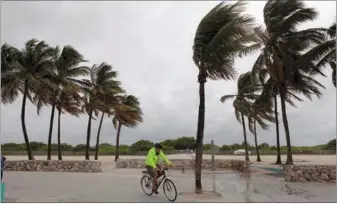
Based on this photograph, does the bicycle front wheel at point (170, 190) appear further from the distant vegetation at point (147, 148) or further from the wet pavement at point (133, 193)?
the distant vegetation at point (147, 148)

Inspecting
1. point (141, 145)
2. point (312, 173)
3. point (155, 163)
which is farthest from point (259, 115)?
point (141, 145)

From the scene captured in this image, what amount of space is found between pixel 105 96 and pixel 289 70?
14.9 meters

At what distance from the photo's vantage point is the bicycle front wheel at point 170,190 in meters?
10.5

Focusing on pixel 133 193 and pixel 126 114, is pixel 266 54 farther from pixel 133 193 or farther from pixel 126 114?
pixel 126 114

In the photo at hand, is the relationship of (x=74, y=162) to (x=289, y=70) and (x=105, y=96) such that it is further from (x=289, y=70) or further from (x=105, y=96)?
(x=289, y=70)

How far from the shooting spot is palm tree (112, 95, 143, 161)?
114 ft

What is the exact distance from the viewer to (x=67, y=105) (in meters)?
30.1

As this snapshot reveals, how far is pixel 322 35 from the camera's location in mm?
20000

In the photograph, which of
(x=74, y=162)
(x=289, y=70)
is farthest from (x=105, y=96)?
(x=289, y=70)

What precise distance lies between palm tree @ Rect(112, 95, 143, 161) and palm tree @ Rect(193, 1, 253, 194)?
21.3 meters

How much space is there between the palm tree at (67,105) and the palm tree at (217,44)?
15168 millimetres

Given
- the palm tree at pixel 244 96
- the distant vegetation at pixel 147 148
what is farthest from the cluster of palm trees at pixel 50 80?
the distant vegetation at pixel 147 148

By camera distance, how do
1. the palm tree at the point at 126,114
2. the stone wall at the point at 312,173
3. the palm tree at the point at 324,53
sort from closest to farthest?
the stone wall at the point at 312,173
the palm tree at the point at 324,53
the palm tree at the point at 126,114

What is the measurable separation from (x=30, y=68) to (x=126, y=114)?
12.8m
